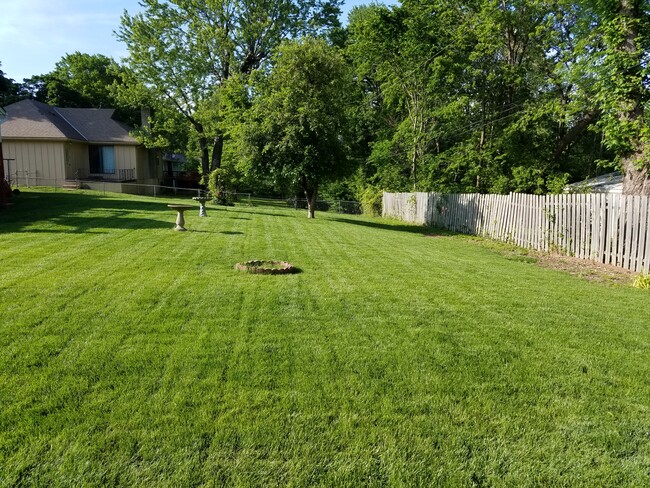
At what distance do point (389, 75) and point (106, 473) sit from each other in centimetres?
2910

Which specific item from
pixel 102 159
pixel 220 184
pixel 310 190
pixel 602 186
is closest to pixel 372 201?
pixel 310 190

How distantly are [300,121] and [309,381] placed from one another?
15.8m

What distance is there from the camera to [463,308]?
5531mm

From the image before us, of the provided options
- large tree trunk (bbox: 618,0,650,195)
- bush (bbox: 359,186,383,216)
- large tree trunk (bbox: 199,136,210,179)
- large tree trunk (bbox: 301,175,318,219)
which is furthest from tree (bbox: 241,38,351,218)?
large tree trunk (bbox: 199,136,210,179)

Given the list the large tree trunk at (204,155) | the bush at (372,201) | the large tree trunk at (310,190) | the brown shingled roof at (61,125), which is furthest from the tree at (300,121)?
the large tree trunk at (204,155)

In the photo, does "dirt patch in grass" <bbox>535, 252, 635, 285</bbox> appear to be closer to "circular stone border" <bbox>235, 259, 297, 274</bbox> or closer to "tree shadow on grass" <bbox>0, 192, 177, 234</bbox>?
"circular stone border" <bbox>235, 259, 297, 274</bbox>

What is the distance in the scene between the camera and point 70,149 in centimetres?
2600

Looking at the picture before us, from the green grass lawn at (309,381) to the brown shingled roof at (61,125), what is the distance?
22394mm

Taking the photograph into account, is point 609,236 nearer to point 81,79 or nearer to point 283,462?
point 283,462

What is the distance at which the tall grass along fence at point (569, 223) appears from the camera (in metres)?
9.12

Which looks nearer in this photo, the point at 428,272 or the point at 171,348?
the point at 171,348

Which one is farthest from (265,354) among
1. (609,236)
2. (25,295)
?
(609,236)

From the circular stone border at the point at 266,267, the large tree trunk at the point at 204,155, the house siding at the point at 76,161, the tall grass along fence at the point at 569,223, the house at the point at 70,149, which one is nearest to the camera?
the circular stone border at the point at 266,267

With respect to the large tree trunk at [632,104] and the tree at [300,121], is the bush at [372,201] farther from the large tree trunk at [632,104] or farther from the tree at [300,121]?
the large tree trunk at [632,104]
